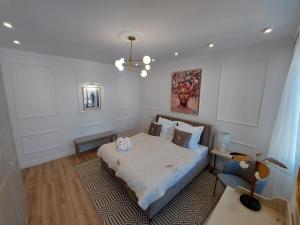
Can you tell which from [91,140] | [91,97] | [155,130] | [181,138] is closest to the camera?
[181,138]

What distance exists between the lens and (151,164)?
7.03ft

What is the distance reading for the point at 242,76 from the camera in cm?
248

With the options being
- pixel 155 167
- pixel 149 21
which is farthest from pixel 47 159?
pixel 149 21

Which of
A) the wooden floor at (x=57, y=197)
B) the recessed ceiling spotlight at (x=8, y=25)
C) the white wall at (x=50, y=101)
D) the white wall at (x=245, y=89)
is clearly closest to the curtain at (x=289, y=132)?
the white wall at (x=245, y=89)

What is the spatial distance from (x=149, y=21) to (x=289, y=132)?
7.47ft

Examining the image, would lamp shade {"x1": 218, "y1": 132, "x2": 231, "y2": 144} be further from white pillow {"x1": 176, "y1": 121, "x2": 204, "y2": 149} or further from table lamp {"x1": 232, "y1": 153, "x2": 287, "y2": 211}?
table lamp {"x1": 232, "y1": 153, "x2": 287, "y2": 211}

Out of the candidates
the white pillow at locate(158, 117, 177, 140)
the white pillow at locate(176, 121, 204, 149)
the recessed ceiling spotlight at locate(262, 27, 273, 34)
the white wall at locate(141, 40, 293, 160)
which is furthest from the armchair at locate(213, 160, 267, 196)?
the recessed ceiling spotlight at locate(262, 27, 273, 34)

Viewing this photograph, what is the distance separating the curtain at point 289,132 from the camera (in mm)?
1637

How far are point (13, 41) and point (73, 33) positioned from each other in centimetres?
123

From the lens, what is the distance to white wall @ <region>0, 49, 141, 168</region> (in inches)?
106

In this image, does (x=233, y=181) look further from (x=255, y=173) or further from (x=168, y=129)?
(x=168, y=129)

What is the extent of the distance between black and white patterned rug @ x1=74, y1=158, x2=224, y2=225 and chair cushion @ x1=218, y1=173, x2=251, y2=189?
1.41 feet

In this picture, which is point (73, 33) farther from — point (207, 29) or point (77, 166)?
point (77, 166)

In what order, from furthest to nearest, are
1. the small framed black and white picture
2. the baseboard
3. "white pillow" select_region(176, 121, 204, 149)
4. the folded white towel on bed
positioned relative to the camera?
the small framed black and white picture
the baseboard
"white pillow" select_region(176, 121, 204, 149)
the folded white towel on bed
